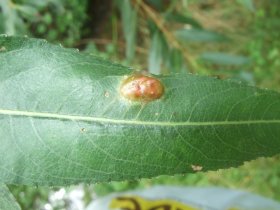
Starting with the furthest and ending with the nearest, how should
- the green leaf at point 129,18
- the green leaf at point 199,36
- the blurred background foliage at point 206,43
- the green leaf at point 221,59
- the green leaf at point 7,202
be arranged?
the blurred background foliage at point 206,43, the green leaf at point 221,59, the green leaf at point 199,36, the green leaf at point 129,18, the green leaf at point 7,202

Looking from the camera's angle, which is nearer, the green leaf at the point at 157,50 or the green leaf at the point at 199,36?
the green leaf at the point at 157,50

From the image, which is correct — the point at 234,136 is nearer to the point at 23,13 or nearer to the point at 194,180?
the point at 23,13

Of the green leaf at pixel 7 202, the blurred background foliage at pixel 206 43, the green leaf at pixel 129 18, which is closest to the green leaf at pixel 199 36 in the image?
the green leaf at pixel 129 18

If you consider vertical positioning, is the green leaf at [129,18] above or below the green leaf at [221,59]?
above

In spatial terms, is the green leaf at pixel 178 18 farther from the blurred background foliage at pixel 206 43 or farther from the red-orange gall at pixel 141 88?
the red-orange gall at pixel 141 88

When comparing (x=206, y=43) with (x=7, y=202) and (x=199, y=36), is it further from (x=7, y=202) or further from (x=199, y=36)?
(x=7, y=202)

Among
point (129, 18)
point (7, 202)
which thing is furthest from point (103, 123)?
point (129, 18)
